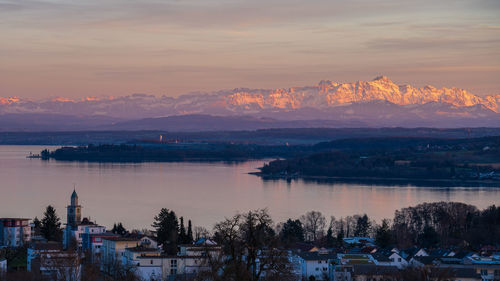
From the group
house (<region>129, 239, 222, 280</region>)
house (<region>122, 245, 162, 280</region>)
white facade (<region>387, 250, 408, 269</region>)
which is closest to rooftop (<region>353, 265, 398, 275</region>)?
white facade (<region>387, 250, 408, 269</region>)

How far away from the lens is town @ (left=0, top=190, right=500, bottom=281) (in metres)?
10.7

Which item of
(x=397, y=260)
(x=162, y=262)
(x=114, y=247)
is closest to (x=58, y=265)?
(x=162, y=262)

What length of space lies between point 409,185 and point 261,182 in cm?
611

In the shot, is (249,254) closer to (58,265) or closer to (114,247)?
(58,265)

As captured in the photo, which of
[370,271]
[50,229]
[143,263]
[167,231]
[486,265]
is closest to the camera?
[370,271]

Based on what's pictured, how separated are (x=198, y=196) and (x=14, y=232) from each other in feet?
41.0

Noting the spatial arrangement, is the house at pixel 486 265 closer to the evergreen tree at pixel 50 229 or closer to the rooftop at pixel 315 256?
the rooftop at pixel 315 256

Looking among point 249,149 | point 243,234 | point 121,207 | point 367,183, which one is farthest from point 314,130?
point 243,234

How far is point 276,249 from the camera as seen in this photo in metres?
8.43

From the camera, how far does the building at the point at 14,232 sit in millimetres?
18266

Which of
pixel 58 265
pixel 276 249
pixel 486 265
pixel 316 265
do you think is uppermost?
pixel 276 249

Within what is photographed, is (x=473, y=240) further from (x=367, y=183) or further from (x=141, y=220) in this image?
(x=367, y=183)

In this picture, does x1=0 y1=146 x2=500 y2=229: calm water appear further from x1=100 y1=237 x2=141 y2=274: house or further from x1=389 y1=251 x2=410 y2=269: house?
x1=389 y1=251 x2=410 y2=269: house

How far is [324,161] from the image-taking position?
51875 mm
